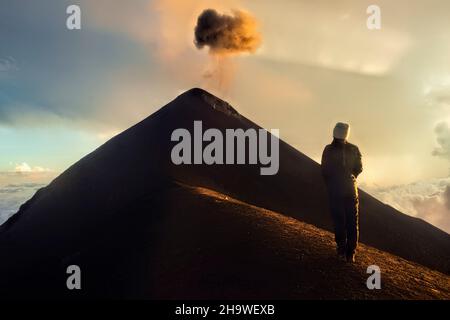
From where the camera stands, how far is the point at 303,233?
1312 cm

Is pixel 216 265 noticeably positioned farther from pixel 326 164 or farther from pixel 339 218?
pixel 326 164

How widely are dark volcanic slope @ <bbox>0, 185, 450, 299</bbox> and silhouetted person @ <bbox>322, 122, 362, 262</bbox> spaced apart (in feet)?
2.01

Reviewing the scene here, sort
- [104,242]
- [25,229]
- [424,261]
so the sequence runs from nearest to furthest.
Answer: [104,242] → [25,229] → [424,261]

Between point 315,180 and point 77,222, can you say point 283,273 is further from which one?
point 315,180

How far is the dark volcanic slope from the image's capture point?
9.34m

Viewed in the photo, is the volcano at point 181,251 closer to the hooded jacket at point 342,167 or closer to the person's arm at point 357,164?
the hooded jacket at point 342,167

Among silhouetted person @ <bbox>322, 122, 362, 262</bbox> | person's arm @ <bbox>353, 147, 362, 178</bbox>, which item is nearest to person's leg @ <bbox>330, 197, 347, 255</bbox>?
silhouetted person @ <bbox>322, 122, 362, 262</bbox>

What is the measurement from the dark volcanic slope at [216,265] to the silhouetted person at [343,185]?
613 mm

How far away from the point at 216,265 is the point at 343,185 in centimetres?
371

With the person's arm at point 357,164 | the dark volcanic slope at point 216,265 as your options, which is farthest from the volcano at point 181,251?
the person's arm at point 357,164

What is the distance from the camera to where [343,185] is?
1050 cm

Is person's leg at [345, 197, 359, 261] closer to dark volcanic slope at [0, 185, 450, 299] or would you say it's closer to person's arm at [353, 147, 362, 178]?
dark volcanic slope at [0, 185, 450, 299]

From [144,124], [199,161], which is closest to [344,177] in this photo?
[199,161]
